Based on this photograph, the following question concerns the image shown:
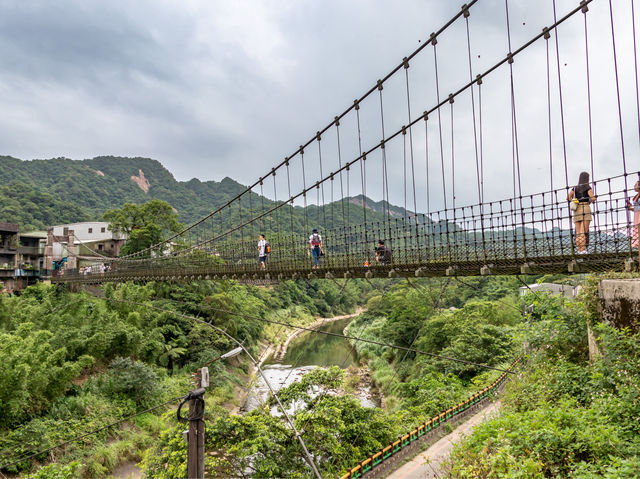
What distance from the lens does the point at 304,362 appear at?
19.6 meters

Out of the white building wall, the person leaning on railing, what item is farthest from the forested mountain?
the person leaning on railing

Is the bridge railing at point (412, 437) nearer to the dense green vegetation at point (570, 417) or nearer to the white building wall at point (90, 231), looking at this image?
the dense green vegetation at point (570, 417)

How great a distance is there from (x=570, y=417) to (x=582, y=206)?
2221 millimetres

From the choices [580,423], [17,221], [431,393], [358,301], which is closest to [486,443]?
[580,423]

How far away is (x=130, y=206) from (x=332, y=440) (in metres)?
21.0

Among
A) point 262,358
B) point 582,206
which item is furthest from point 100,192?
point 582,206

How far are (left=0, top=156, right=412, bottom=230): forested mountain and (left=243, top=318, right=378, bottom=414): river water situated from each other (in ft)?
41.0

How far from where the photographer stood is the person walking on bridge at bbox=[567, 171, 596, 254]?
4.39 meters

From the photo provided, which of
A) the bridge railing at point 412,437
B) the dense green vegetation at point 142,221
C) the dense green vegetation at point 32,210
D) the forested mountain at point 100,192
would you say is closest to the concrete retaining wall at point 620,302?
the bridge railing at point 412,437

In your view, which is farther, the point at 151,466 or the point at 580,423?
the point at 151,466

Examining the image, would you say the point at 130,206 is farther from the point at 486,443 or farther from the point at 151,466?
the point at 486,443

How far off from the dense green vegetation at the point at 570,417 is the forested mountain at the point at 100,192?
1088 inches

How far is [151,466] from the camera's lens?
7.12m

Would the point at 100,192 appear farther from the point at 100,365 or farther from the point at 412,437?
the point at 412,437
